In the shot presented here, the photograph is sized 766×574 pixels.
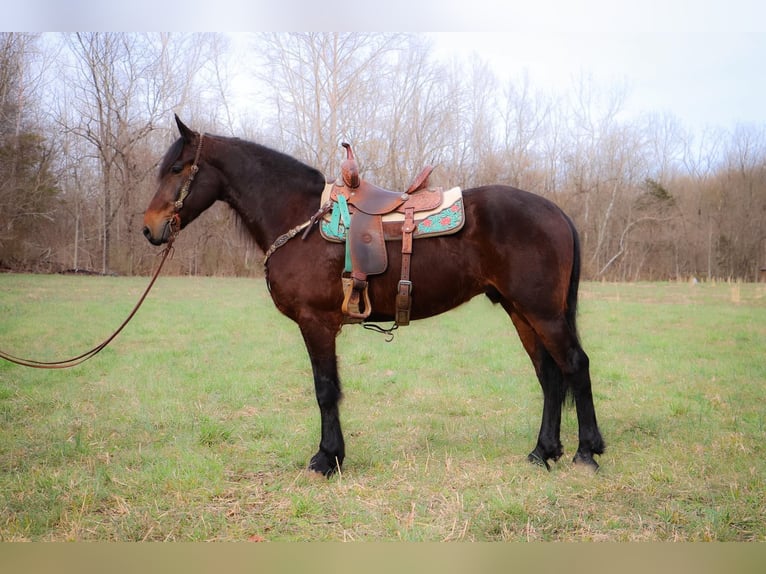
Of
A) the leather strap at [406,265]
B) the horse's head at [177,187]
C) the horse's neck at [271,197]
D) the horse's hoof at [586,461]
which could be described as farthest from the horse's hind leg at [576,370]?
the horse's head at [177,187]

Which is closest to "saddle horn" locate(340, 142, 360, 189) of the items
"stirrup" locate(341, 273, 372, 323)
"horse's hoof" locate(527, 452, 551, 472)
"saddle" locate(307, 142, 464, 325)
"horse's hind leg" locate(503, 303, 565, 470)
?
"saddle" locate(307, 142, 464, 325)

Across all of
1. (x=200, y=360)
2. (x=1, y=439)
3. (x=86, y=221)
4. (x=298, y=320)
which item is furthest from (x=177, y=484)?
(x=86, y=221)

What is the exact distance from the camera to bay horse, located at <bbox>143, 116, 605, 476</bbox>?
2.36 meters

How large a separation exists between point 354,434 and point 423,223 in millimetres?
1343

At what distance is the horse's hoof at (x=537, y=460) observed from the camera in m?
2.44

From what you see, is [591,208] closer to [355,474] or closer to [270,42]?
[270,42]

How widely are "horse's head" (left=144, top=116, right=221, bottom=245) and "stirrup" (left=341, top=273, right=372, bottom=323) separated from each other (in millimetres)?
831

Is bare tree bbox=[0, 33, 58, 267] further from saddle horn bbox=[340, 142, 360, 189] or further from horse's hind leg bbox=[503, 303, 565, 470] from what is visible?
horse's hind leg bbox=[503, 303, 565, 470]

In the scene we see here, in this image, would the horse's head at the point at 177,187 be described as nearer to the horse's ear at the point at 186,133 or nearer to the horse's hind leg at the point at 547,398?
the horse's ear at the point at 186,133

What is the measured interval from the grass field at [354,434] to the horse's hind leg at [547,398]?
95 mm

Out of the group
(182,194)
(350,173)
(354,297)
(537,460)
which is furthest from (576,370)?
(182,194)

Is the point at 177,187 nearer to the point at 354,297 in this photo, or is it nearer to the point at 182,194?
the point at 182,194

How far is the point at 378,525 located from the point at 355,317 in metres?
0.89

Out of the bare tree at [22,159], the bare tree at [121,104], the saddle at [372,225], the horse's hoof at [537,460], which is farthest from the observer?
the bare tree at [121,104]
